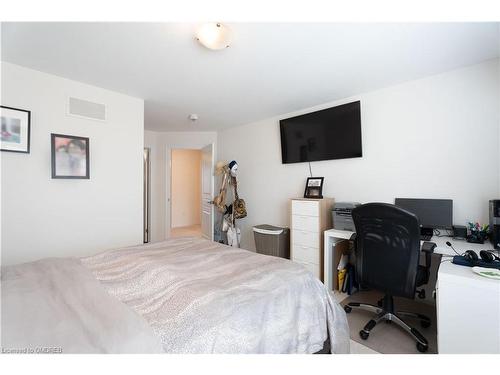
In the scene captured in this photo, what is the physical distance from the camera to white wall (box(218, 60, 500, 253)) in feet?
6.89

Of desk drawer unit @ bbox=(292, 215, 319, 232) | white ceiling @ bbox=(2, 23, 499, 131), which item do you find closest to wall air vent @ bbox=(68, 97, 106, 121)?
white ceiling @ bbox=(2, 23, 499, 131)

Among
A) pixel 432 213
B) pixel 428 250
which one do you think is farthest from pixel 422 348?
pixel 432 213

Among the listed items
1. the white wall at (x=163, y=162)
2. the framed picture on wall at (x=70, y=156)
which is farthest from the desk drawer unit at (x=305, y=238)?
the white wall at (x=163, y=162)

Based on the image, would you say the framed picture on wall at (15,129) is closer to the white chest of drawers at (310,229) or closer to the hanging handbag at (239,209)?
the hanging handbag at (239,209)

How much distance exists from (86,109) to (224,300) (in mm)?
2643

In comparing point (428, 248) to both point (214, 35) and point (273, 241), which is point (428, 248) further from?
point (214, 35)

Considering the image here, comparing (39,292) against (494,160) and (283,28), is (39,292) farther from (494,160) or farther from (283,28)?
(494,160)

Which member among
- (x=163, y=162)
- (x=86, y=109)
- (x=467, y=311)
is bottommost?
(x=467, y=311)

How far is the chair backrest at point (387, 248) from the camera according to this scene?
172 cm

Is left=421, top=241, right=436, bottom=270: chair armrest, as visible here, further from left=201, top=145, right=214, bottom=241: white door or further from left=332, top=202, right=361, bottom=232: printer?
left=201, top=145, right=214, bottom=241: white door

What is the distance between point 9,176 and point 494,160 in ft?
14.3

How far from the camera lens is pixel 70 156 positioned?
243 cm

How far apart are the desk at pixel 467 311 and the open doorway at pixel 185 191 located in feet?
18.9
